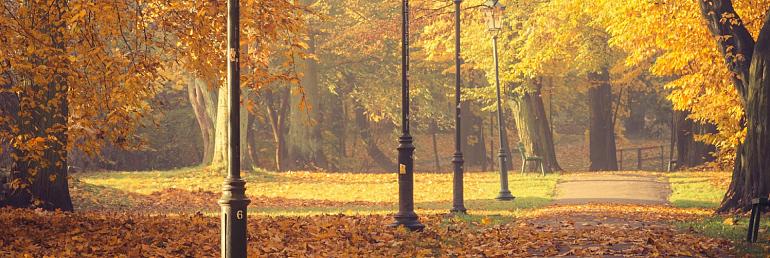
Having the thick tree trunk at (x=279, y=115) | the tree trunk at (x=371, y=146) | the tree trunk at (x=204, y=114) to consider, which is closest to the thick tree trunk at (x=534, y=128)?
the tree trunk at (x=204, y=114)

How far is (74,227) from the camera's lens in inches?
641

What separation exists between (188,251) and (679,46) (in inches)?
510

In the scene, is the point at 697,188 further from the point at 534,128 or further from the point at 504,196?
the point at 534,128

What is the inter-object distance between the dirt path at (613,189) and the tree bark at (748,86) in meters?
6.47

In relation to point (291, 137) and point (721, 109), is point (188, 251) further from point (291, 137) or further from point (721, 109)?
point (291, 137)

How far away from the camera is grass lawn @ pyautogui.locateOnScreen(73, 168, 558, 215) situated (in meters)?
27.1

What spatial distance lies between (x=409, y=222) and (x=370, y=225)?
33.2 inches

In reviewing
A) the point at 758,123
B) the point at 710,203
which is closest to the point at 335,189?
the point at 710,203

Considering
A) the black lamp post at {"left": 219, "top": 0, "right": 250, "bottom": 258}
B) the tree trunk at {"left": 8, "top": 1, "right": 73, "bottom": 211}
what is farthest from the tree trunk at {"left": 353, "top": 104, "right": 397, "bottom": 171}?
the black lamp post at {"left": 219, "top": 0, "right": 250, "bottom": 258}

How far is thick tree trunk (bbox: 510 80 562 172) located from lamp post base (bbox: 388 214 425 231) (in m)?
25.1

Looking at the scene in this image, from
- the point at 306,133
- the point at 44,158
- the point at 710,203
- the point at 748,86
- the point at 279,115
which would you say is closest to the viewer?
the point at 44,158

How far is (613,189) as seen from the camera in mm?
31797

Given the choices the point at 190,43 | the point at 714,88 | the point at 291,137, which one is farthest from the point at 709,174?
the point at 190,43

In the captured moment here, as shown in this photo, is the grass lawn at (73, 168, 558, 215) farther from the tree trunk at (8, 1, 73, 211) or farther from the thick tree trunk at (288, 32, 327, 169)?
the thick tree trunk at (288, 32, 327, 169)
